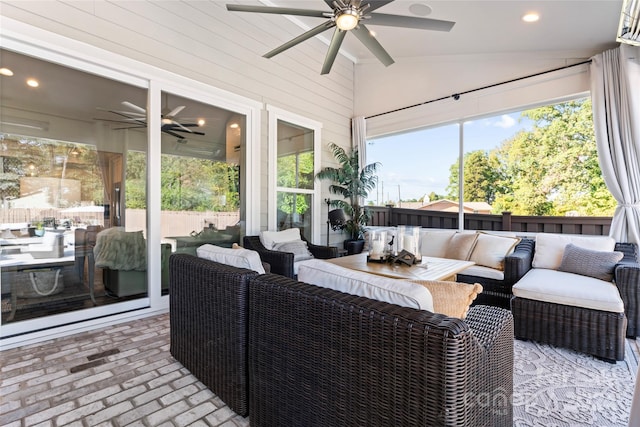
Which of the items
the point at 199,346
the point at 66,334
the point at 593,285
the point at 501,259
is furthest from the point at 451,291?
the point at 66,334

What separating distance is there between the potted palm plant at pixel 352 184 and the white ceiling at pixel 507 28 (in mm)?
1958

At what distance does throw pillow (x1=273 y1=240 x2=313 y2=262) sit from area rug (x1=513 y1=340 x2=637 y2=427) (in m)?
2.43

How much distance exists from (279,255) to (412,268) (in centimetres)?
146

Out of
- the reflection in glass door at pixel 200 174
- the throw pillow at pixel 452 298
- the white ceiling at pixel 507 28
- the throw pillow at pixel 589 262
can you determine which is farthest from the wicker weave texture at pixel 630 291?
the reflection in glass door at pixel 200 174

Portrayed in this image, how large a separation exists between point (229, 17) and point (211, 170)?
2.00m

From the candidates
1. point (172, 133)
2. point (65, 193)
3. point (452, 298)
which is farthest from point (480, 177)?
point (65, 193)

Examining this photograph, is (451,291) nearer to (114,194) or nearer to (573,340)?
(573,340)

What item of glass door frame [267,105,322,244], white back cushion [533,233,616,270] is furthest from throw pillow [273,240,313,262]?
white back cushion [533,233,616,270]

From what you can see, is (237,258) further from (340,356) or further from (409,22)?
(409,22)

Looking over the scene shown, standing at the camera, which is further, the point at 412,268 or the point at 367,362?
the point at 412,268

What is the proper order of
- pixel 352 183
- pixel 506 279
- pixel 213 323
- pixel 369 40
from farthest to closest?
pixel 352 183 < pixel 506 279 < pixel 369 40 < pixel 213 323

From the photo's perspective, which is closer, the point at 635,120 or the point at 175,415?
the point at 175,415

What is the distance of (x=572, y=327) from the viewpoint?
245cm

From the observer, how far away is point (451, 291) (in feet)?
4.25
